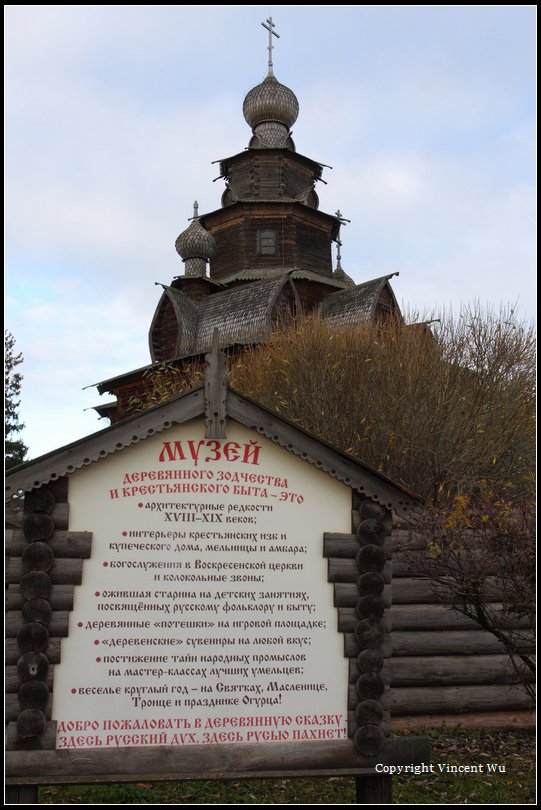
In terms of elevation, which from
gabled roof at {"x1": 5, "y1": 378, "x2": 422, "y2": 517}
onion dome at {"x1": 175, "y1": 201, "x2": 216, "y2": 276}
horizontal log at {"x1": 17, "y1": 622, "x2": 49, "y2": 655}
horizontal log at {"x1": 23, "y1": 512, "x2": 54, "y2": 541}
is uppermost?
onion dome at {"x1": 175, "y1": 201, "x2": 216, "y2": 276}

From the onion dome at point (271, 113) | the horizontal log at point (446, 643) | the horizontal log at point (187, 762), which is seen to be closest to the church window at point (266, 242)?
the onion dome at point (271, 113)

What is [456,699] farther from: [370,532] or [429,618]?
[370,532]

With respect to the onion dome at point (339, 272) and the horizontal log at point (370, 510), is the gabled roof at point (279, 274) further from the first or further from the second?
the horizontal log at point (370, 510)

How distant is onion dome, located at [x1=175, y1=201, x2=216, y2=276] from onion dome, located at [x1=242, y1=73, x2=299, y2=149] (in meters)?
5.33

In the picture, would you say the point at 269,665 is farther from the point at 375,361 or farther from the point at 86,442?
the point at 375,361

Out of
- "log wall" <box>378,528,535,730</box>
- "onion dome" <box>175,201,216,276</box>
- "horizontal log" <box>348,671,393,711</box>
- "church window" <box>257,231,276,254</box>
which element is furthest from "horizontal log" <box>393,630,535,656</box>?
"onion dome" <box>175,201,216,276</box>

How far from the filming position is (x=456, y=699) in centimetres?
898

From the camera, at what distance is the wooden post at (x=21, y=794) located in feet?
19.0

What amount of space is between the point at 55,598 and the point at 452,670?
5178mm

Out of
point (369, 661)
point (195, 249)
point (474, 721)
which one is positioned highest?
point (195, 249)

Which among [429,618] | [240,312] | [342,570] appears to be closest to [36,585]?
[342,570]

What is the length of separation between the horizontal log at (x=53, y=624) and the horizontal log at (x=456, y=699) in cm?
446

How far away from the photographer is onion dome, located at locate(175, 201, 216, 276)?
35344mm

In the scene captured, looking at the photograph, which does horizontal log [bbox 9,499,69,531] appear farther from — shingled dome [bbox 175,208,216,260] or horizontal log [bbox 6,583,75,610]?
shingled dome [bbox 175,208,216,260]
